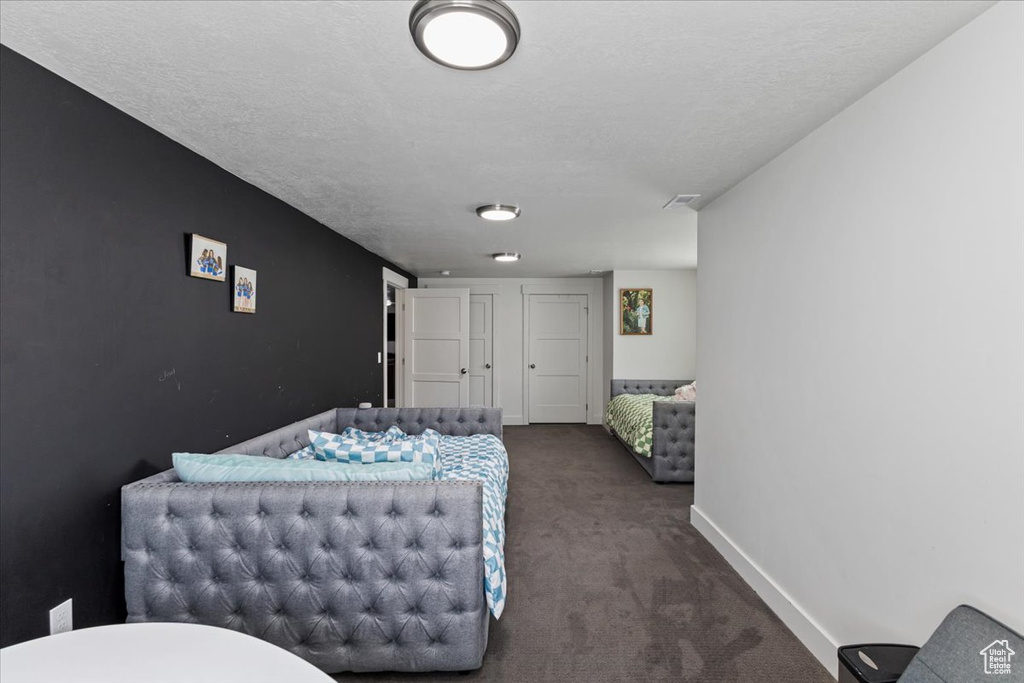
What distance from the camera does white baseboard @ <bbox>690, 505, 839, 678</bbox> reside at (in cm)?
196

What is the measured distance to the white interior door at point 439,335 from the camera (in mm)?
6043

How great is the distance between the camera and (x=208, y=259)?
7.75ft

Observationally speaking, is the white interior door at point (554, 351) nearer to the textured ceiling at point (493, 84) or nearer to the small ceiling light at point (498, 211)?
the small ceiling light at point (498, 211)

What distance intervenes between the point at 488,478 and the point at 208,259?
6.17ft

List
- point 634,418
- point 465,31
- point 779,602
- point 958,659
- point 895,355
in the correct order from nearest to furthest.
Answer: point 958,659
point 465,31
point 895,355
point 779,602
point 634,418

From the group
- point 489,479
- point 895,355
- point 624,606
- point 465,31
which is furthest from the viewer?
point 489,479

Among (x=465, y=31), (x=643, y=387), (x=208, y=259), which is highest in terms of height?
(x=465, y=31)

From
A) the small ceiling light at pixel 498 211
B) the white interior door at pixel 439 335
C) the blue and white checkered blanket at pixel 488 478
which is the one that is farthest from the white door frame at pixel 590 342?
the small ceiling light at pixel 498 211

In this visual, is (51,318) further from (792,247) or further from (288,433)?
(792,247)

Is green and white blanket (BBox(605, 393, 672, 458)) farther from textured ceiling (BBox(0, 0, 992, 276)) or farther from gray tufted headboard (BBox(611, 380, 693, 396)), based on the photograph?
textured ceiling (BBox(0, 0, 992, 276))

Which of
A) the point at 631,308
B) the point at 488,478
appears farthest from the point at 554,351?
the point at 488,478

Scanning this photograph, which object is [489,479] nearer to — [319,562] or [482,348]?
[319,562]

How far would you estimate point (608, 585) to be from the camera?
2625 millimetres

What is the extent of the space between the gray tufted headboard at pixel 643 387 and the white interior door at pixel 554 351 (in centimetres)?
91
